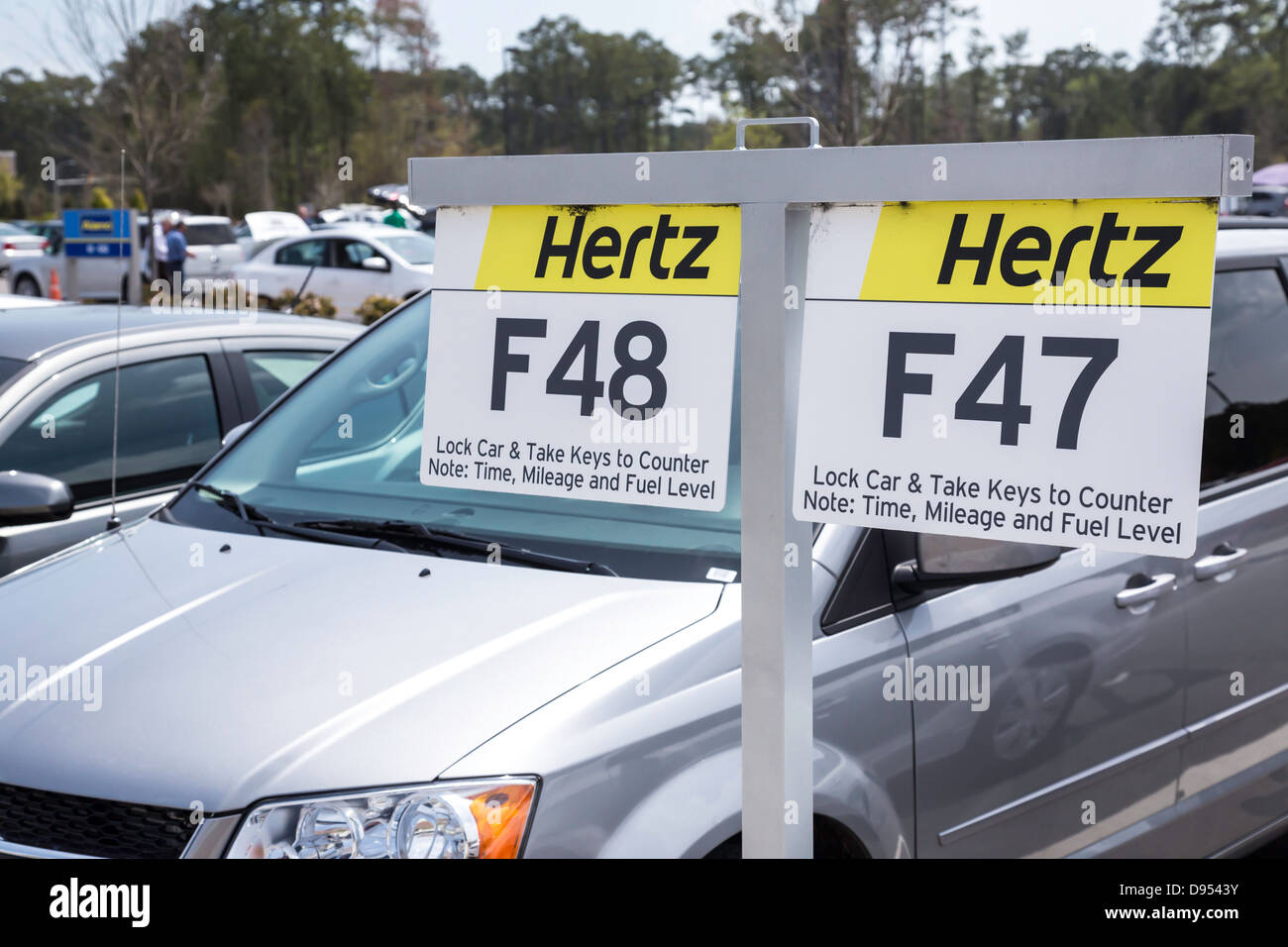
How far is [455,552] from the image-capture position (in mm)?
2670

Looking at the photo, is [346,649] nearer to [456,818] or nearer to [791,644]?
[456,818]

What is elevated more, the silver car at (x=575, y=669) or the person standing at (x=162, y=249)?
the person standing at (x=162, y=249)

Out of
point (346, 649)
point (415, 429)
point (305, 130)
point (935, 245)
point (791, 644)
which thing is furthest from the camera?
point (305, 130)

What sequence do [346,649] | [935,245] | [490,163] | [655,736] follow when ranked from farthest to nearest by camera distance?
[346,649]
[655,736]
[490,163]
[935,245]

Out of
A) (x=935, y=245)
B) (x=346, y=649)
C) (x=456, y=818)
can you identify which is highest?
(x=935, y=245)

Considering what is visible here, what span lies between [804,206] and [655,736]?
0.92 metres

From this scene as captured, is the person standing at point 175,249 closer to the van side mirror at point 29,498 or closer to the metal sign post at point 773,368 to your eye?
the van side mirror at point 29,498

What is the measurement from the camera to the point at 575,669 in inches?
86.0

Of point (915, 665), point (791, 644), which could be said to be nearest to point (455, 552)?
point (915, 665)

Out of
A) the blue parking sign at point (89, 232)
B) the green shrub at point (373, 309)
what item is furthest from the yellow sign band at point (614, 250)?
the green shrub at point (373, 309)

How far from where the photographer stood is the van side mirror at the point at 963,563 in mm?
2527

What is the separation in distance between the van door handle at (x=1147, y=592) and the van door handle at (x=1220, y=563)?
10 centimetres

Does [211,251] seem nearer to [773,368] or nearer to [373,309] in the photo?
[373,309]

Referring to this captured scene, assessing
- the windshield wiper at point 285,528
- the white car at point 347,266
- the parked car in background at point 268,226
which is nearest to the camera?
the windshield wiper at point 285,528
